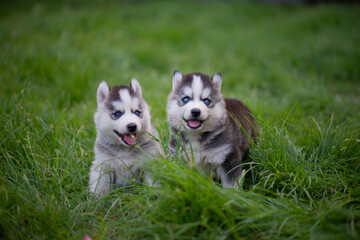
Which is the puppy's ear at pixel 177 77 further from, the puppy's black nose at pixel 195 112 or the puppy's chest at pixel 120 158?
the puppy's chest at pixel 120 158

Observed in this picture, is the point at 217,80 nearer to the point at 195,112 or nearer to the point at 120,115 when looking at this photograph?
the point at 195,112

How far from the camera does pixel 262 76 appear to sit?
7535 millimetres

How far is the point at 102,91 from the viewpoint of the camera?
381 cm

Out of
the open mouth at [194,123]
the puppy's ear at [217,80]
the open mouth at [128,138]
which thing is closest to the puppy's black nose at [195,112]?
the open mouth at [194,123]

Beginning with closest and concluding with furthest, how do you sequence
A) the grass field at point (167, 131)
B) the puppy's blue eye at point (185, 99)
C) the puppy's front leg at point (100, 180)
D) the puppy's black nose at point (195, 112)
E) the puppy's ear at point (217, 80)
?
the grass field at point (167, 131) < the puppy's black nose at point (195, 112) < the puppy's front leg at point (100, 180) < the puppy's blue eye at point (185, 99) < the puppy's ear at point (217, 80)

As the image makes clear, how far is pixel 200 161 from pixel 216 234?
3.30 feet

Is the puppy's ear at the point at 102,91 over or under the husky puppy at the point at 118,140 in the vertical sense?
over

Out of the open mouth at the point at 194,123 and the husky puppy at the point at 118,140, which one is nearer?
the open mouth at the point at 194,123

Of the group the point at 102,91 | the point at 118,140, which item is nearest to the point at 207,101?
the point at 118,140

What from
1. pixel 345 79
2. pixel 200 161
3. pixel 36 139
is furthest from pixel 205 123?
pixel 345 79

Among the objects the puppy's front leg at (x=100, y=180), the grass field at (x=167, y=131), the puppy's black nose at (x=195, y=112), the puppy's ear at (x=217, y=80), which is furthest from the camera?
the puppy's ear at (x=217, y=80)

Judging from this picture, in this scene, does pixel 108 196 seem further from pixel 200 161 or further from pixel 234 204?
pixel 234 204

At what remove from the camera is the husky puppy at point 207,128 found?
132 inches

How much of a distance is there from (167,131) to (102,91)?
1173mm
